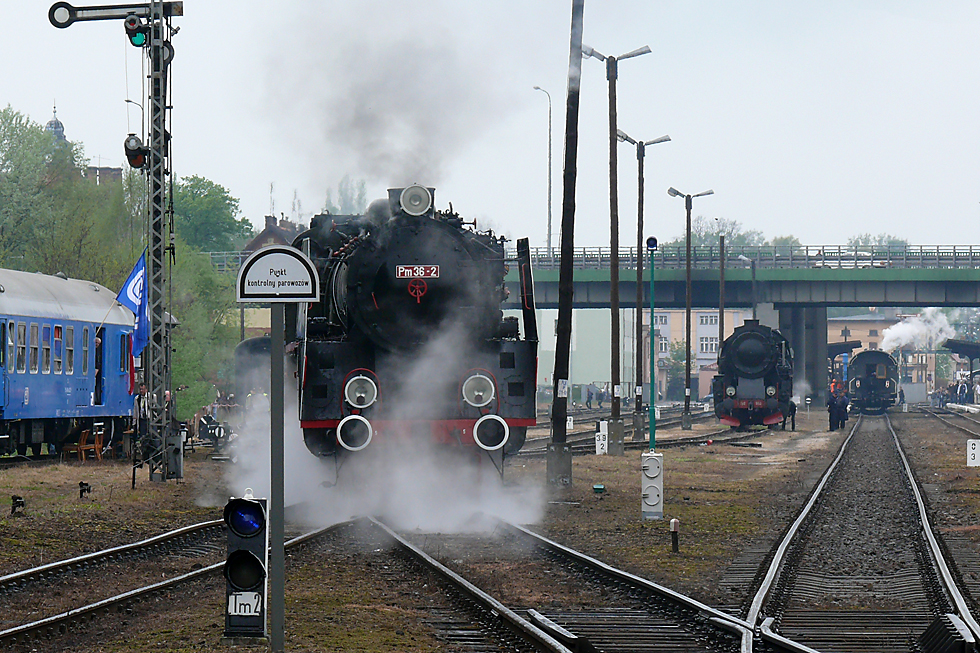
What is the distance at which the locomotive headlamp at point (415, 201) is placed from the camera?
16.1 meters

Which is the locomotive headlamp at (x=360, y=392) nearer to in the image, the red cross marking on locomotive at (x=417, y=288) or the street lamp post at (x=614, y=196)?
the red cross marking on locomotive at (x=417, y=288)

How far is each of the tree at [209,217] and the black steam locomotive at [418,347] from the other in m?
93.2

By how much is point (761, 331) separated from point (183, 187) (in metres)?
72.9

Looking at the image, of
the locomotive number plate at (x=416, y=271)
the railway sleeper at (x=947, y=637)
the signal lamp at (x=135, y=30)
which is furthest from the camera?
the signal lamp at (x=135, y=30)

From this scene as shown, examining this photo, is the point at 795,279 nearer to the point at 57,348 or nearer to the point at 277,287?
the point at 57,348

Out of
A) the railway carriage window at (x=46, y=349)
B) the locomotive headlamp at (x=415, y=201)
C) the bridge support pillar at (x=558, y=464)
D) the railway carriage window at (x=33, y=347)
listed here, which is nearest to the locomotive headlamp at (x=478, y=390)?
the locomotive headlamp at (x=415, y=201)

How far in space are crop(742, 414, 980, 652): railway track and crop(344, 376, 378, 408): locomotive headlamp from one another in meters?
5.09

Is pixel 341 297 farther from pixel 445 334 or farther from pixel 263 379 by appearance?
pixel 263 379

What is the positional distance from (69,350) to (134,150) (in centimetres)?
686

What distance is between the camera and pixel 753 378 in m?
49.1

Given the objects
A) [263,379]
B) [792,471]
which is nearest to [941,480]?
[792,471]

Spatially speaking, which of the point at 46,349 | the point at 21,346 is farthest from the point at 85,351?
the point at 21,346

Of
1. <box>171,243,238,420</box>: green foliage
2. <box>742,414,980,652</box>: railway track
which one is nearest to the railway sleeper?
Answer: <box>742,414,980,652</box>: railway track

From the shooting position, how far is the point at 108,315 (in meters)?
29.5
